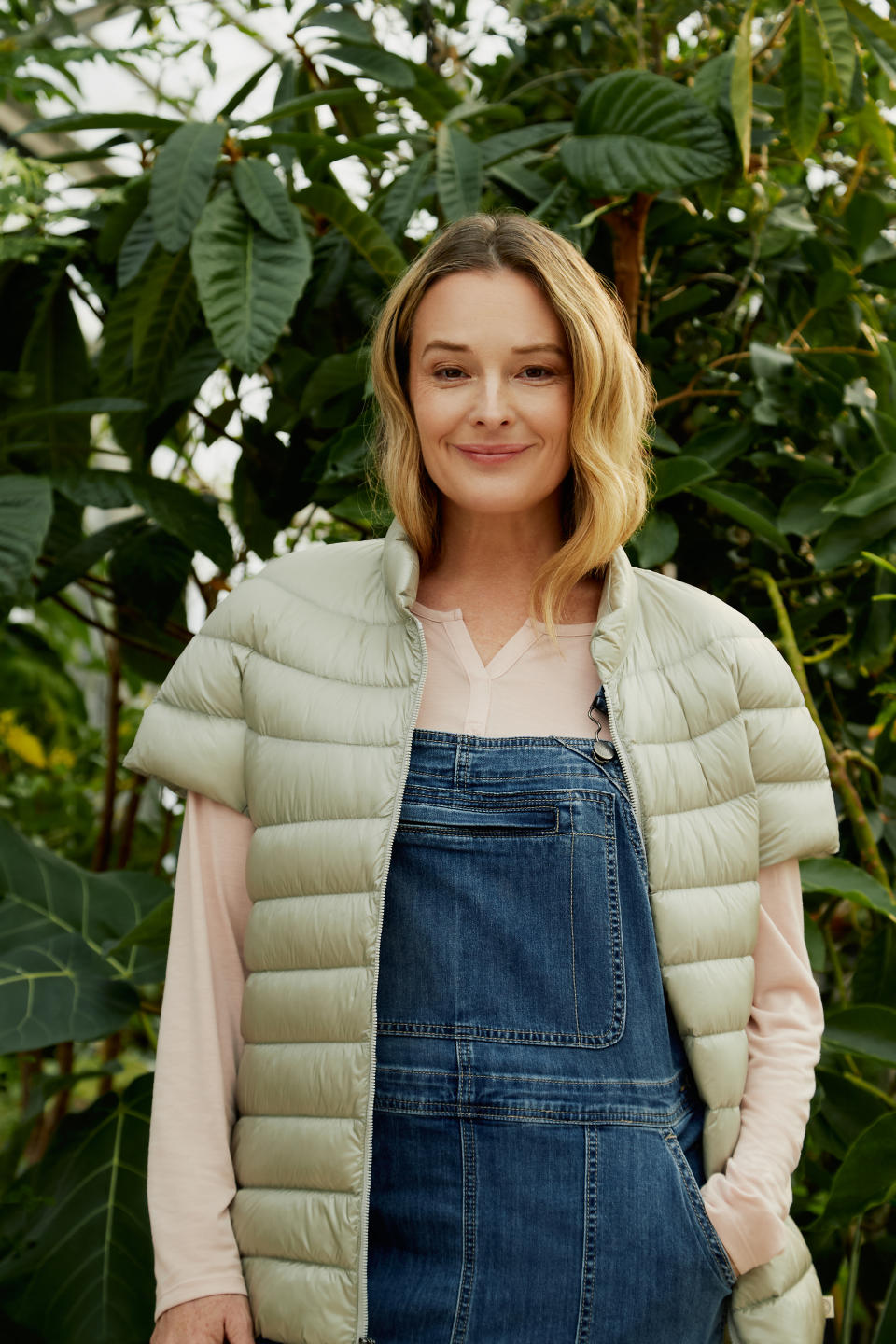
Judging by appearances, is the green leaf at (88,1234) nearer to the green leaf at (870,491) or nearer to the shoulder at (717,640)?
the shoulder at (717,640)

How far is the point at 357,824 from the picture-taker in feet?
3.22

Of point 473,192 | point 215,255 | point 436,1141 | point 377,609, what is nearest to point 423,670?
point 377,609

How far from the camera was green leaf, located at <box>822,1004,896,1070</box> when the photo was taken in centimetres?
131

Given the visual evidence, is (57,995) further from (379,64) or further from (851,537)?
(379,64)

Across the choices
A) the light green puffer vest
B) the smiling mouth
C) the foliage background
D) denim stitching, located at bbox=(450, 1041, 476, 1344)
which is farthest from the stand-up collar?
denim stitching, located at bbox=(450, 1041, 476, 1344)

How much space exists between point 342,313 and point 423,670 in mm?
853

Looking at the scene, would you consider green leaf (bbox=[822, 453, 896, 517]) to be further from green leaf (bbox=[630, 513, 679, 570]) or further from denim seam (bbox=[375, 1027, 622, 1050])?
denim seam (bbox=[375, 1027, 622, 1050])

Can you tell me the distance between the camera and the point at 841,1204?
125 centimetres

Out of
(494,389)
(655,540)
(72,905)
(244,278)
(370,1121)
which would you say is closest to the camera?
(370,1121)

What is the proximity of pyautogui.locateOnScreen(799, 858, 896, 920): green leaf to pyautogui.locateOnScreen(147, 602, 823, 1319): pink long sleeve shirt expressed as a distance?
0.73ft

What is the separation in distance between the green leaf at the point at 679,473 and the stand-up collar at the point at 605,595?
0.99 ft

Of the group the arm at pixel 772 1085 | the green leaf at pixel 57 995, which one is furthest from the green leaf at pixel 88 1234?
the arm at pixel 772 1085

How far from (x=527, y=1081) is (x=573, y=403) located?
580mm

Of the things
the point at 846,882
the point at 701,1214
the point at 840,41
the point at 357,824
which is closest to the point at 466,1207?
the point at 701,1214
